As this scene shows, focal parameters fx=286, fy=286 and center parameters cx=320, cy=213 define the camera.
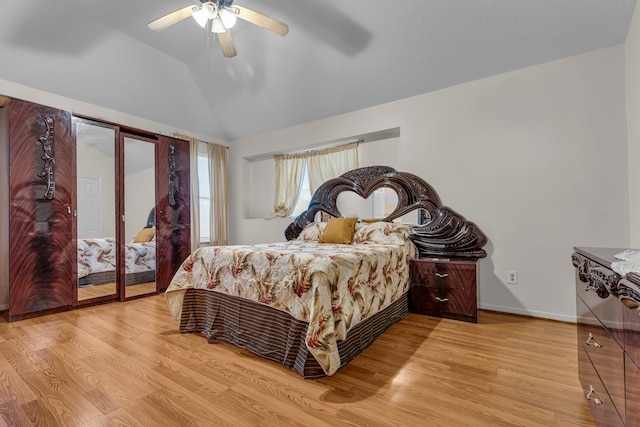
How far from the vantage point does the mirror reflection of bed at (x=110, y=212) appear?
11.0 feet

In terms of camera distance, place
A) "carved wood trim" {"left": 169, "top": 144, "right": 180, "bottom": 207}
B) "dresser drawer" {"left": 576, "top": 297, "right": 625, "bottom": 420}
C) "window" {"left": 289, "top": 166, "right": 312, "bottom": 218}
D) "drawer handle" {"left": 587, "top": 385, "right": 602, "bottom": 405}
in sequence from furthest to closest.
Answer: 1. "window" {"left": 289, "top": 166, "right": 312, "bottom": 218}
2. "carved wood trim" {"left": 169, "top": 144, "right": 180, "bottom": 207}
3. "drawer handle" {"left": 587, "top": 385, "right": 602, "bottom": 405}
4. "dresser drawer" {"left": 576, "top": 297, "right": 625, "bottom": 420}

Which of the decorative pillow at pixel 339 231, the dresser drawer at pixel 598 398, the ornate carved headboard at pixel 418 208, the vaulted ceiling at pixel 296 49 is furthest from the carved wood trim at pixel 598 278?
the vaulted ceiling at pixel 296 49

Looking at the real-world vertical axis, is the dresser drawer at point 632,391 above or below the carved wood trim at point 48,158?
below

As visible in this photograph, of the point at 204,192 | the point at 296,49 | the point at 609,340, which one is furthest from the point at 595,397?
the point at 204,192

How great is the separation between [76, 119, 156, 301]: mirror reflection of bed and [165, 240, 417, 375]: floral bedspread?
5.29 ft

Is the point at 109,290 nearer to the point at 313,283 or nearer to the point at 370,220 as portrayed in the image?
the point at 313,283

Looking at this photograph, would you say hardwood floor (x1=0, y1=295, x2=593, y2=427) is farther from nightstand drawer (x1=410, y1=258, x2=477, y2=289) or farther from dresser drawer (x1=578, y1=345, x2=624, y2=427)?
nightstand drawer (x1=410, y1=258, x2=477, y2=289)

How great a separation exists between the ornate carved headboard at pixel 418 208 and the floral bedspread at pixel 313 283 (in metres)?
0.69

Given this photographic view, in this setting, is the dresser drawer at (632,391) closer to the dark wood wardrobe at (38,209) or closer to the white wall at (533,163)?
the white wall at (533,163)

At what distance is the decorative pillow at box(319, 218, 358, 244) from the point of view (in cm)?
323

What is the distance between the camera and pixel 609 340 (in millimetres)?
1046

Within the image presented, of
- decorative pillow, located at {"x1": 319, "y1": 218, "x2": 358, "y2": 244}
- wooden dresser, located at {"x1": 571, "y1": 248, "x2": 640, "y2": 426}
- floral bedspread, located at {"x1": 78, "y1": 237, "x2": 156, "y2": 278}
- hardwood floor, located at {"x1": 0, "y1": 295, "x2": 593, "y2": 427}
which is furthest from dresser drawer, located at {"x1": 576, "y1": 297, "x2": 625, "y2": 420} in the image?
floral bedspread, located at {"x1": 78, "y1": 237, "x2": 156, "y2": 278}

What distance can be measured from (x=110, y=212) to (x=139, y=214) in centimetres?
32

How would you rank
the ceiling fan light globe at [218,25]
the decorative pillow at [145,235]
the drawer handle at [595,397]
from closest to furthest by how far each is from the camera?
the drawer handle at [595,397] → the ceiling fan light globe at [218,25] → the decorative pillow at [145,235]
